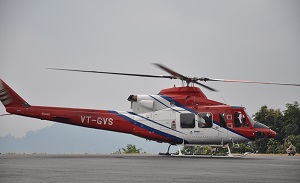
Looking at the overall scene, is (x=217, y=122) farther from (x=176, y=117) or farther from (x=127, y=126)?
(x=127, y=126)

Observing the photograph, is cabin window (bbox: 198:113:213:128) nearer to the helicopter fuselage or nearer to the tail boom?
the helicopter fuselage

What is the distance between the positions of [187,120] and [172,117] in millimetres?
929

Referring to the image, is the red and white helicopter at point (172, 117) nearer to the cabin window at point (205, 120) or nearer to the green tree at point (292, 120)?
the cabin window at point (205, 120)

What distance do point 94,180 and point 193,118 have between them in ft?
55.8

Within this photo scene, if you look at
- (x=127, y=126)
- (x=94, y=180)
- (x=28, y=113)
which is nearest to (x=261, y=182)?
(x=94, y=180)

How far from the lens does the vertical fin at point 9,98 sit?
29156mm

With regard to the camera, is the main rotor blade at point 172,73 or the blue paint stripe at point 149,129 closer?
the main rotor blade at point 172,73

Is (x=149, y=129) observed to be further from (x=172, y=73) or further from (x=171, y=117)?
(x=172, y=73)

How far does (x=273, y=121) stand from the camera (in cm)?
5603

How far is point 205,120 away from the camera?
27.4m

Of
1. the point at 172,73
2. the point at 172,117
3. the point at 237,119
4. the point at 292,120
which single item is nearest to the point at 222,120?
the point at 237,119

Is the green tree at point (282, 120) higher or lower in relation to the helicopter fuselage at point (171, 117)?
higher

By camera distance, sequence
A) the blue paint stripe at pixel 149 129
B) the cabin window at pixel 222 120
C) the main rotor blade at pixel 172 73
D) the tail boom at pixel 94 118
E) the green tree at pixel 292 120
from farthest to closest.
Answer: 1. the green tree at pixel 292 120
2. the tail boom at pixel 94 118
3. the blue paint stripe at pixel 149 129
4. the cabin window at pixel 222 120
5. the main rotor blade at pixel 172 73

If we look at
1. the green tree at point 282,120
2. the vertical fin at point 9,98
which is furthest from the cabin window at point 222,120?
the green tree at point 282,120
